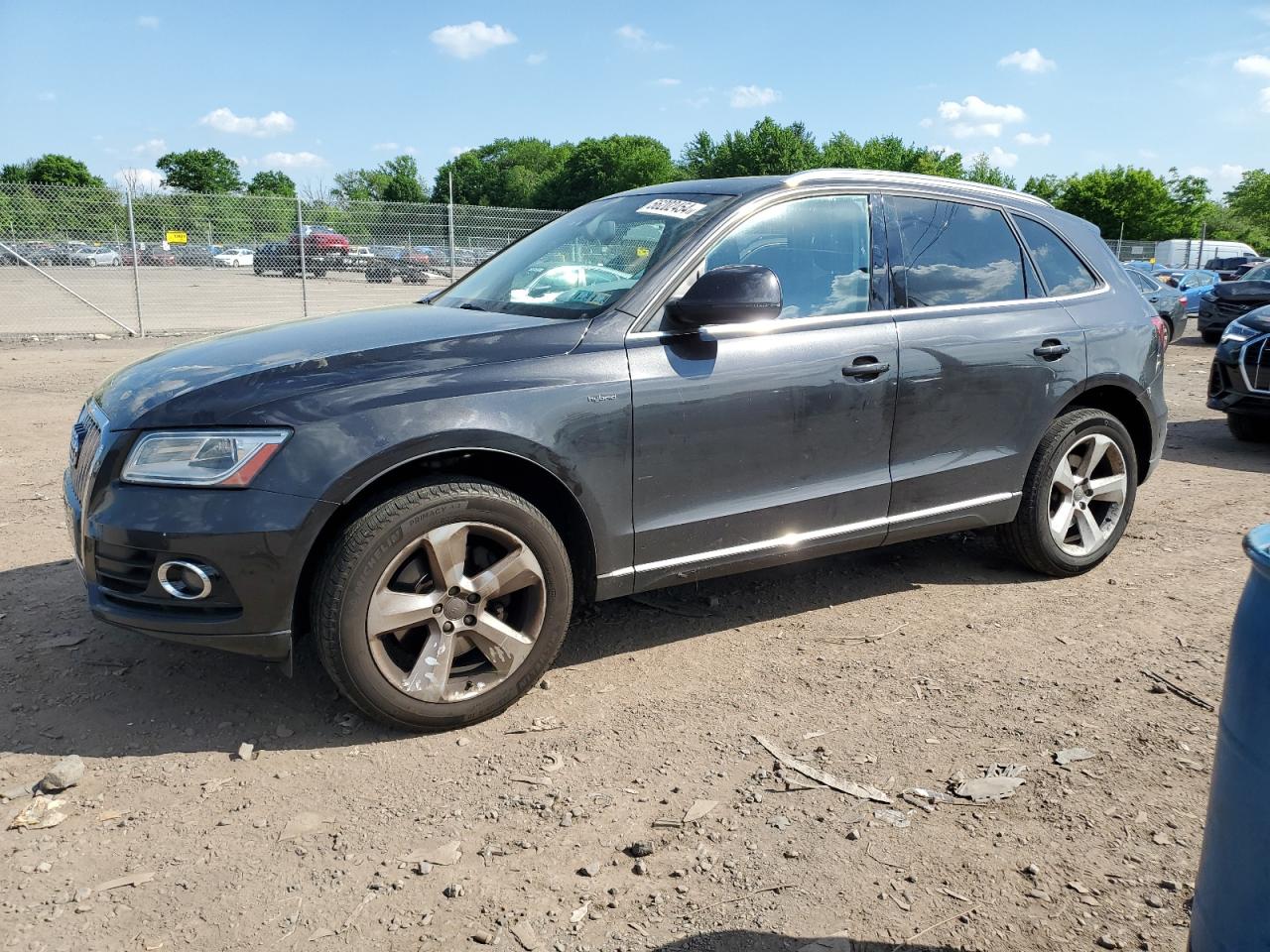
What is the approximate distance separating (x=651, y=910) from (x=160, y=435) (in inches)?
77.2

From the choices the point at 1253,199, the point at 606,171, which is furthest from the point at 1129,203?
the point at 606,171

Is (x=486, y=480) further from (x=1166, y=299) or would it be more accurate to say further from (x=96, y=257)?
(x=1166, y=299)

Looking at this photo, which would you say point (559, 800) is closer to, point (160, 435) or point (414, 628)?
point (414, 628)

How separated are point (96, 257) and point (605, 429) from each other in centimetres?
1507

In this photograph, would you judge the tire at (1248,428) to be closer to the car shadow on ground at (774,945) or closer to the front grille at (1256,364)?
the front grille at (1256,364)

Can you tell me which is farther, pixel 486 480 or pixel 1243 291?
pixel 1243 291

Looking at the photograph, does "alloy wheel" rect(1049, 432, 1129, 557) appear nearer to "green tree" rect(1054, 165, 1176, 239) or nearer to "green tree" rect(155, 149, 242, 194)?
"green tree" rect(1054, 165, 1176, 239)

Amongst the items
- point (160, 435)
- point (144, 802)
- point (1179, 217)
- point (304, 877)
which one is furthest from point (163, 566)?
point (1179, 217)

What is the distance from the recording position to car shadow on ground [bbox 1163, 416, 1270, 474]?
7.61 m

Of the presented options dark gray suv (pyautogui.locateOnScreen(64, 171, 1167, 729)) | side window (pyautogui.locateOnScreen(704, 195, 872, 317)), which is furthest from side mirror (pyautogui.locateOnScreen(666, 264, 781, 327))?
side window (pyautogui.locateOnScreen(704, 195, 872, 317))

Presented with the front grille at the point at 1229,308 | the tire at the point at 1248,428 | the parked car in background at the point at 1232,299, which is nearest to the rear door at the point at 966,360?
the tire at the point at 1248,428

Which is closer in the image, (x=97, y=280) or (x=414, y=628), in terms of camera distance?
(x=414, y=628)

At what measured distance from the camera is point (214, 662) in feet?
12.2

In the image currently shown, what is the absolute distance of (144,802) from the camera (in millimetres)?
2867
